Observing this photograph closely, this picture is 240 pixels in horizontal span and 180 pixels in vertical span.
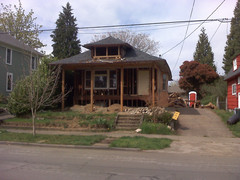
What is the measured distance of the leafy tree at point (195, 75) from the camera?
125ft

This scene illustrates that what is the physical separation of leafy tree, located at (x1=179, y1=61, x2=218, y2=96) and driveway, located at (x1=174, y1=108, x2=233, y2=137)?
20.9m

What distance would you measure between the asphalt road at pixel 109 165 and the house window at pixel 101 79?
11.1 m

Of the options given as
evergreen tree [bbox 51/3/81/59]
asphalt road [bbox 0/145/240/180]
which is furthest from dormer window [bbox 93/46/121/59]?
evergreen tree [bbox 51/3/81/59]

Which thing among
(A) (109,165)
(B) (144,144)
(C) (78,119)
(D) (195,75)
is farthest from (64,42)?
(A) (109,165)

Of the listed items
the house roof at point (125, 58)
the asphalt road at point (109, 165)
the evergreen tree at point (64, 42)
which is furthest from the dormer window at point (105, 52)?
the evergreen tree at point (64, 42)

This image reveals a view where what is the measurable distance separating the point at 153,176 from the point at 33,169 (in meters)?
3.20

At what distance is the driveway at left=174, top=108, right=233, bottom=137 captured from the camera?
1395 cm

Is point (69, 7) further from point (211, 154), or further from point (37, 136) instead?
point (211, 154)

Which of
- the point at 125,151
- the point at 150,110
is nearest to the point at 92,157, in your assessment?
the point at 125,151

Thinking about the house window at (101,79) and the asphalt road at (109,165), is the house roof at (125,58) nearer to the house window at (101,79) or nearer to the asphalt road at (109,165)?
the house window at (101,79)

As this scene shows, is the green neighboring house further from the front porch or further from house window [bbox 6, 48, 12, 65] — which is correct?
the front porch

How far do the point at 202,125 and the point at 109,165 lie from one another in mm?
9764

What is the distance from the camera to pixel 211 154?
9148mm

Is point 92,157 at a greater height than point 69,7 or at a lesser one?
lesser
